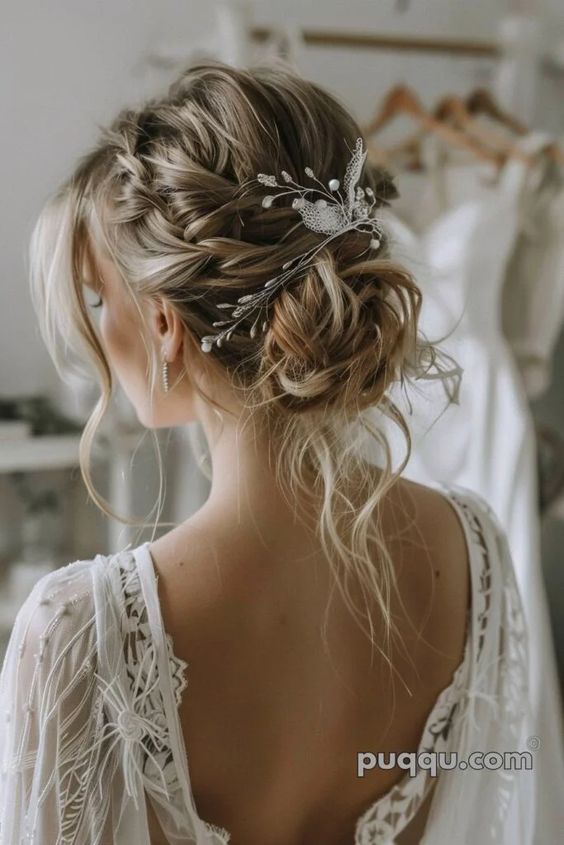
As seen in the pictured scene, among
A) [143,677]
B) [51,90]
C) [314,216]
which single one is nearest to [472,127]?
[51,90]

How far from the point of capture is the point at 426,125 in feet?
5.32

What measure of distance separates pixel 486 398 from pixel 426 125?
22.1 inches

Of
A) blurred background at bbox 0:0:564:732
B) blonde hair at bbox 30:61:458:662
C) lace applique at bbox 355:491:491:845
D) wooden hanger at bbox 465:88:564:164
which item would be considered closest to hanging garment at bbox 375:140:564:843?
blurred background at bbox 0:0:564:732

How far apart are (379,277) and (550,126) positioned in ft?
5.14

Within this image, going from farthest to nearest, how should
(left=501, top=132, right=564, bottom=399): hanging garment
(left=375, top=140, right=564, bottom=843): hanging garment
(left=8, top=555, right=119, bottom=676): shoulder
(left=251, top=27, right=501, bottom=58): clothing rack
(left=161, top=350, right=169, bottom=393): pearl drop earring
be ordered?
(left=251, top=27, right=501, bottom=58): clothing rack → (left=501, top=132, right=564, bottom=399): hanging garment → (left=375, top=140, right=564, bottom=843): hanging garment → (left=161, top=350, right=169, bottom=393): pearl drop earring → (left=8, top=555, right=119, bottom=676): shoulder

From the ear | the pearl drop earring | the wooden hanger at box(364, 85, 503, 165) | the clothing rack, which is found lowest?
the pearl drop earring

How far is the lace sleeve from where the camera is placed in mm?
671

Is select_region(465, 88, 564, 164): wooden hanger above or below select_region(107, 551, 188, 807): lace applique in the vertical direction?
above

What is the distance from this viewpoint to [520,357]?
155 cm

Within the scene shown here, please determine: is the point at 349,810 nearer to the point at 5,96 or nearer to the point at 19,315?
the point at 19,315

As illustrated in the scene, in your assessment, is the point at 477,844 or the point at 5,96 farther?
the point at 5,96

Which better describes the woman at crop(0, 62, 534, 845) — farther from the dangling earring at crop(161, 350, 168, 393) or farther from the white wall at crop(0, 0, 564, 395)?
the white wall at crop(0, 0, 564, 395)

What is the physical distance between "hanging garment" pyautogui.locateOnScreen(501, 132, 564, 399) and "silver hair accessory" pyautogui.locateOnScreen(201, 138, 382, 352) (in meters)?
0.85

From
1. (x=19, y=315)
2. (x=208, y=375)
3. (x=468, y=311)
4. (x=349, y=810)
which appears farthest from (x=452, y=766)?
(x=19, y=315)
